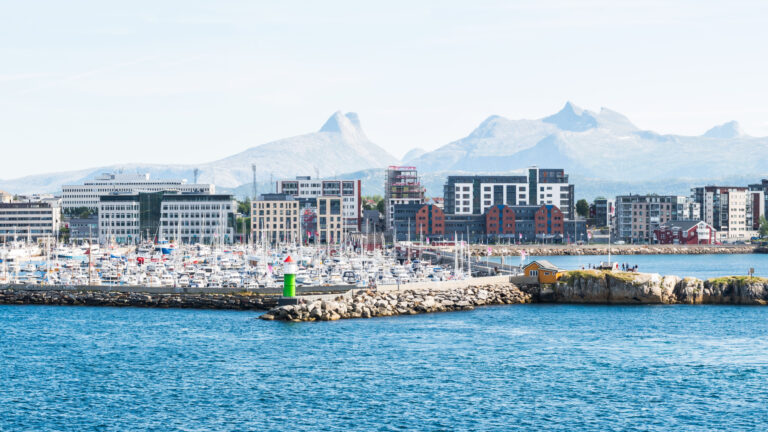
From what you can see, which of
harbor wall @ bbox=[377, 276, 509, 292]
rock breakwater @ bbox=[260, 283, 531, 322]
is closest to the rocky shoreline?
harbor wall @ bbox=[377, 276, 509, 292]

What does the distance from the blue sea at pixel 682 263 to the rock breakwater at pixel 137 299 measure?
64.9 meters

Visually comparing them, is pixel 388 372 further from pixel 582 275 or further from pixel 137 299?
pixel 582 275

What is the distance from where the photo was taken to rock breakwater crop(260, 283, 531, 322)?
70875mm

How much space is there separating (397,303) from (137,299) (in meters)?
22.4

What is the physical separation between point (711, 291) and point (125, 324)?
47.0 metres

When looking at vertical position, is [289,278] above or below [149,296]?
above

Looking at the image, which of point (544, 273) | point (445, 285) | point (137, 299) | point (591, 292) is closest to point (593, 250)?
point (544, 273)

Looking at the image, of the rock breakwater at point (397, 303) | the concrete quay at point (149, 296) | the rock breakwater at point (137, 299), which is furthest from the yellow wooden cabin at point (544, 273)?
the rock breakwater at point (137, 299)

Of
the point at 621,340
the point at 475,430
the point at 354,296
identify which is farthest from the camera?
the point at 354,296

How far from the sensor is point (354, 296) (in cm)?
7594

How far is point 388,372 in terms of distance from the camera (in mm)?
52625

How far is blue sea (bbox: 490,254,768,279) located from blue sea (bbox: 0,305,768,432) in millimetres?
61113

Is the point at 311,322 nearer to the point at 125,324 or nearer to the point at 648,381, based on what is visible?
the point at 125,324

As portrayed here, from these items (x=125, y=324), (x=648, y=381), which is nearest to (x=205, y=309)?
(x=125, y=324)
